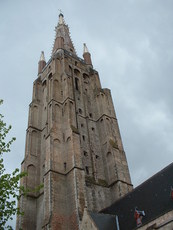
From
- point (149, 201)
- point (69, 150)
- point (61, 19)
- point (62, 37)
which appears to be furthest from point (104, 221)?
point (61, 19)

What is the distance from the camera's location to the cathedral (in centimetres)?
2070

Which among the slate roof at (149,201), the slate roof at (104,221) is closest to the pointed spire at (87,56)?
the slate roof at (149,201)

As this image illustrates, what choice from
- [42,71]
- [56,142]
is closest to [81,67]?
[42,71]

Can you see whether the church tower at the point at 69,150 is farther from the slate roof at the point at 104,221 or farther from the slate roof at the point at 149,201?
the slate roof at the point at 149,201

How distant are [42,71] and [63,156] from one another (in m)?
18.5

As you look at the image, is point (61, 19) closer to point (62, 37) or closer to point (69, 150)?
point (62, 37)

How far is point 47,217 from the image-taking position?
2091 cm

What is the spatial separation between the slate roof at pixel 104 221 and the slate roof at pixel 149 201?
39 cm

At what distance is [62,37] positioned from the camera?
44500 millimetres

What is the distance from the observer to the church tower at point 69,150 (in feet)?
73.1

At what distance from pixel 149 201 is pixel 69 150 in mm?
9862

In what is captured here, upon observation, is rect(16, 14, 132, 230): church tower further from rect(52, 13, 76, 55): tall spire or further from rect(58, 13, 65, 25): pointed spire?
rect(58, 13, 65, 25): pointed spire

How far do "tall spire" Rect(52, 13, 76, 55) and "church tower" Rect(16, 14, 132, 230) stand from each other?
9.98 feet

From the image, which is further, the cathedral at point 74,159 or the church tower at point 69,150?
the church tower at point 69,150
